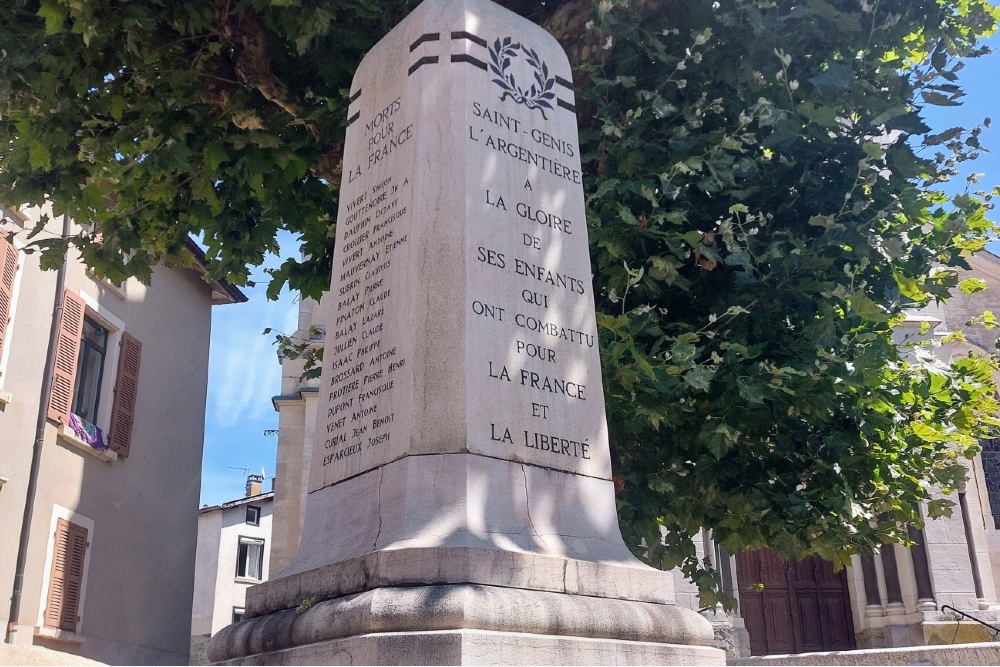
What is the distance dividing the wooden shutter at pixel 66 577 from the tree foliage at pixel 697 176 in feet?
26.3

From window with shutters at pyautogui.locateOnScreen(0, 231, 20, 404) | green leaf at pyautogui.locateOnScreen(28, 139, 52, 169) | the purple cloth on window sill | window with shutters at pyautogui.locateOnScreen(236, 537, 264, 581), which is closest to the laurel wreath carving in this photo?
green leaf at pyautogui.locateOnScreen(28, 139, 52, 169)

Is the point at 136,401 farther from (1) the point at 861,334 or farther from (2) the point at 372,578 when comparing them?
(2) the point at 372,578

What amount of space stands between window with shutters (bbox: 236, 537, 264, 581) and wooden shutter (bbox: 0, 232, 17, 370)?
71.4 feet

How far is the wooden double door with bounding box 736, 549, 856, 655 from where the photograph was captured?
700 inches

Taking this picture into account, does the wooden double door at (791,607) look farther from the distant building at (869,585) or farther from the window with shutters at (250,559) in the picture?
the window with shutters at (250,559)

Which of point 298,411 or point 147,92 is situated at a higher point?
point 298,411

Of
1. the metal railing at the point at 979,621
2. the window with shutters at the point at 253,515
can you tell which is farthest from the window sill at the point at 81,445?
the window with shutters at the point at 253,515

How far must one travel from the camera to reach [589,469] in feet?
14.5

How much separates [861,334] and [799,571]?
12721 mm

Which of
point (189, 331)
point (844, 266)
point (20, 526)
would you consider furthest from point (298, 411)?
point (844, 266)

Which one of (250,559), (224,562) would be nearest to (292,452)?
(224,562)

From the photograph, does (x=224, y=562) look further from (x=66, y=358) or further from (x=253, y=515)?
(x=66, y=358)

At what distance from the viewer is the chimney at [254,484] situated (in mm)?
39531

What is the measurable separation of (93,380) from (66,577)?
3.29 metres
